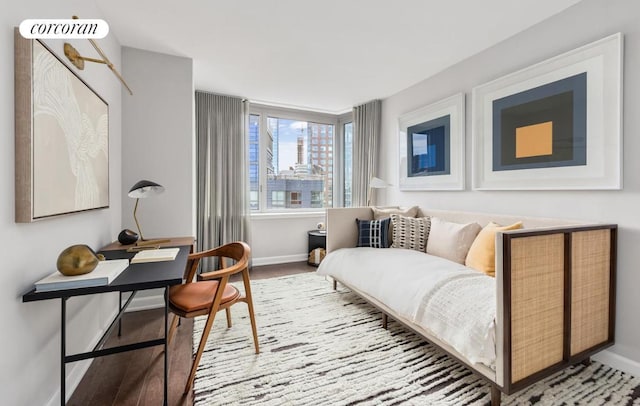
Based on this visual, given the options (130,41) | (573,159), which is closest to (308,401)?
(573,159)

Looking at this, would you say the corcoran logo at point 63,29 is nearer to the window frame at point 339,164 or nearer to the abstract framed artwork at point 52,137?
the abstract framed artwork at point 52,137

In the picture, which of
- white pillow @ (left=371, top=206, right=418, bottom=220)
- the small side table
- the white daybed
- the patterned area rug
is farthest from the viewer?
the small side table

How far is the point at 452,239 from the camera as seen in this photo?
2.51m

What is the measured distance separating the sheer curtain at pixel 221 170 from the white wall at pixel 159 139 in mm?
958

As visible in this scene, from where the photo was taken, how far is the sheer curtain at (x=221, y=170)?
12.4 ft

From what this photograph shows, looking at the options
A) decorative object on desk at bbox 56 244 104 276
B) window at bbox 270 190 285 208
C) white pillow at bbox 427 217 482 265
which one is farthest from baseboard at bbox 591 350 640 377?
window at bbox 270 190 285 208

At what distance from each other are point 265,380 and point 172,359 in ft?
2.27

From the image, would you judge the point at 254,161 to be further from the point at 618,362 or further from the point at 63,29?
the point at 618,362

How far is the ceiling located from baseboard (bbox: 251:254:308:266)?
2.50m

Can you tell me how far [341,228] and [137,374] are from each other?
209 centimetres

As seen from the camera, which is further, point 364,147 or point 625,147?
point 364,147

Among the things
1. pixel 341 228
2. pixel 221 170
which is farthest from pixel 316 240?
pixel 221 170

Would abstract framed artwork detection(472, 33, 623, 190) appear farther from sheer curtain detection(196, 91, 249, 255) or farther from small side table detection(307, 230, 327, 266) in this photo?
sheer curtain detection(196, 91, 249, 255)

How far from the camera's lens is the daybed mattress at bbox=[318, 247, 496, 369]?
1.46 metres
